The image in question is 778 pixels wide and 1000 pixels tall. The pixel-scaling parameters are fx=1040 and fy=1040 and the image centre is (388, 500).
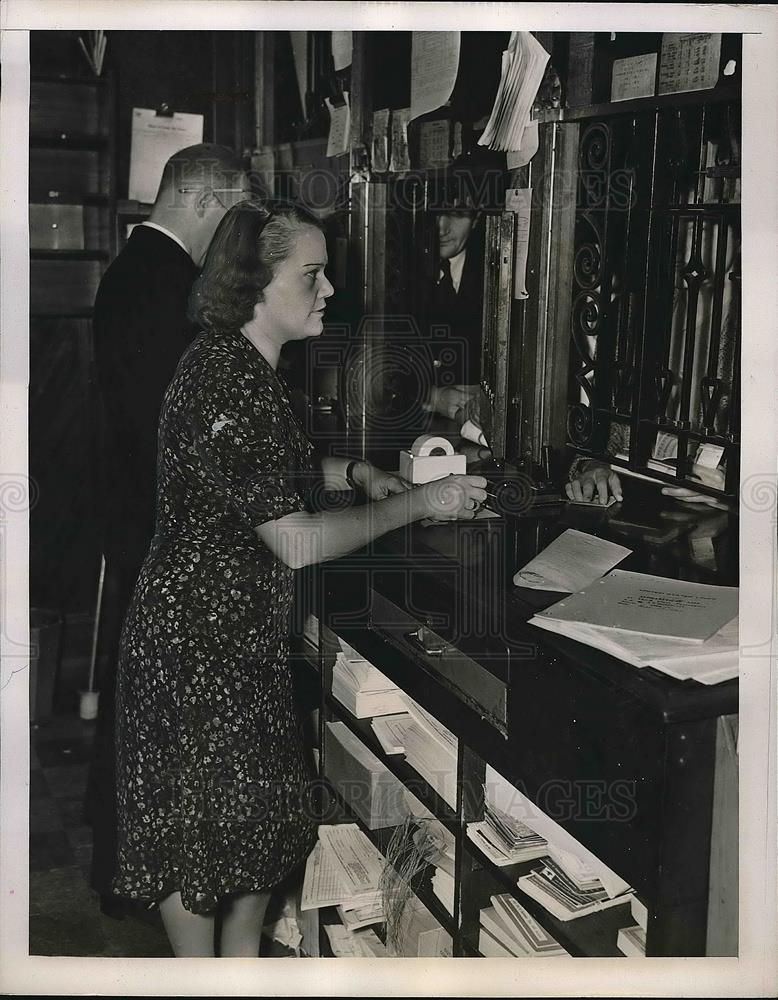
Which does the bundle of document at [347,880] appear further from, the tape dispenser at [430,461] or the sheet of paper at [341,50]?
the sheet of paper at [341,50]

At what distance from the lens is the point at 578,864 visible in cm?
159

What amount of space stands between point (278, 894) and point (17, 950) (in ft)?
1.79

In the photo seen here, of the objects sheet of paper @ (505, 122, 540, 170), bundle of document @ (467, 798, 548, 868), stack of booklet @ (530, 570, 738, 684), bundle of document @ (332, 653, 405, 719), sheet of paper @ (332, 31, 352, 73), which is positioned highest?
sheet of paper @ (332, 31, 352, 73)

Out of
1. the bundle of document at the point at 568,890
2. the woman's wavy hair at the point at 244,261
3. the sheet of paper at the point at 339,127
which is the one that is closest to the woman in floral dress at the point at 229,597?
the woman's wavy hair at the point at 244,261

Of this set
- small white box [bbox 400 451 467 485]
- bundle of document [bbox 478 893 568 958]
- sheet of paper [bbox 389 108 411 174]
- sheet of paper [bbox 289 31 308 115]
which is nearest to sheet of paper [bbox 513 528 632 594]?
small white box [bbox 400 451 467 485]

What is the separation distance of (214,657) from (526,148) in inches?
44.1

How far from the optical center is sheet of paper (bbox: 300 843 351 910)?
6.42 ft

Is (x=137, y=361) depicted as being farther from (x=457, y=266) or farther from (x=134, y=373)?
(x=457, y=266)

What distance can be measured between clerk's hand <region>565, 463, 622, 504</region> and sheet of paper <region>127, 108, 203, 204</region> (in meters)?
2.25

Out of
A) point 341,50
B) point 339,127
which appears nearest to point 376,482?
point 339,127

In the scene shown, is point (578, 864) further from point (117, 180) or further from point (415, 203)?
point (117, 180)

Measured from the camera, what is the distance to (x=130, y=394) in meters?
2.11

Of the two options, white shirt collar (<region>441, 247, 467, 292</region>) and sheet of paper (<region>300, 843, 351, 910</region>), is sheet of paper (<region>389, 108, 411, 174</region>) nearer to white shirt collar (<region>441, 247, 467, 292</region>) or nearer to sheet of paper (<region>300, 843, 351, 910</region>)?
white shirt collar (<region>441, 247, 467, 292</region>)

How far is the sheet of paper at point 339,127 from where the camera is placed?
105 inches
